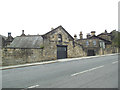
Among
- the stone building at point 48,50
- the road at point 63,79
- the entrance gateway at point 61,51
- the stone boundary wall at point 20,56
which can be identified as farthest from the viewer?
the entrance gateway at point 61,51

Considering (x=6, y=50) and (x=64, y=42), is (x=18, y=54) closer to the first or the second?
(x=6, y=50)

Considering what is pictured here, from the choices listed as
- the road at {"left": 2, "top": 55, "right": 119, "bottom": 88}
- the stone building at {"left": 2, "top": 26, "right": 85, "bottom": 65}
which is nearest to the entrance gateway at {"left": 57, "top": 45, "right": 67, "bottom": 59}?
the stone building at {"left": 2, "top": 26, "right": 85, "bottom": 65}

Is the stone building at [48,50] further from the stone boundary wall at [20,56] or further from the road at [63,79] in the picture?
the road at [63,79]

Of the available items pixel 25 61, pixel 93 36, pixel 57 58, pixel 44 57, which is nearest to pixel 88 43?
pixel 93 36

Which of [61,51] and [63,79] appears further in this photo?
[61,51]

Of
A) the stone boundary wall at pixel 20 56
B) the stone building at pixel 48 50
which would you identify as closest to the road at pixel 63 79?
the stone boundary wall at pixel 20 56

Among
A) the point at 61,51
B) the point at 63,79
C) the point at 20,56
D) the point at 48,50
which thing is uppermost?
the point at 48,50

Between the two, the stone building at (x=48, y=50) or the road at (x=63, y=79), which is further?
the stone building at (x=48, y=50)

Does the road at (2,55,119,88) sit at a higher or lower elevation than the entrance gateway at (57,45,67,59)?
lower

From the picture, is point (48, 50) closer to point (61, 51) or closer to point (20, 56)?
point (61, 51)

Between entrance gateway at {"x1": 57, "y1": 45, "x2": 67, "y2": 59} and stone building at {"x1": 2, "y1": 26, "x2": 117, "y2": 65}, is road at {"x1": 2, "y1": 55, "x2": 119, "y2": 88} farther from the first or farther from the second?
entrance gateway at {"x1": 57, "y1": 45, "x2": 67, "y2": 59}

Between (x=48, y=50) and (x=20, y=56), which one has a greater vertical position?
(x=48, y=50)

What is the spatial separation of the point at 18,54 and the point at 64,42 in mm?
9351

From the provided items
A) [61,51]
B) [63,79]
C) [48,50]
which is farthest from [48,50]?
[63,79]
